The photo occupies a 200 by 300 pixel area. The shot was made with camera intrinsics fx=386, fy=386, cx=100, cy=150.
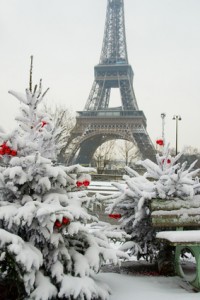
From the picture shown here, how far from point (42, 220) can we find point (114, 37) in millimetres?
64438

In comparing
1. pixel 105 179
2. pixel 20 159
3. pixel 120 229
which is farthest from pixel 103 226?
pixel 105 179

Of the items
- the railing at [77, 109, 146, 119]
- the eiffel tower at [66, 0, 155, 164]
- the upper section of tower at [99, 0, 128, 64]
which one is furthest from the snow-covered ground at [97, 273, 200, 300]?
the upper section of tower at [99, 0, 128, 64]

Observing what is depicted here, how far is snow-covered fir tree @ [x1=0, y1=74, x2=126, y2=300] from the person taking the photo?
3.53 meters

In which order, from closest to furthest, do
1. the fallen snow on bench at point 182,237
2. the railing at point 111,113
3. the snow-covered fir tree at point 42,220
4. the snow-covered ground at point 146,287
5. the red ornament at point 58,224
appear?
the snow-covered fir tree at point 42,220
the red ornament at point 58,224
the snow-covered ground at point 146,287
the fallen snow on bench at point 182,237
the railing at point 111,113

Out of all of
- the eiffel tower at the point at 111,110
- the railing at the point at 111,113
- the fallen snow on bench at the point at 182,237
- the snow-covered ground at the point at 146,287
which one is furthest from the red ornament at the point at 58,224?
the railing at the point at 111,113

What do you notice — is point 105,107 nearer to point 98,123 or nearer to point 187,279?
point 98,123

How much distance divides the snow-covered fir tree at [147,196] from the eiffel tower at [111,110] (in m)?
42.0

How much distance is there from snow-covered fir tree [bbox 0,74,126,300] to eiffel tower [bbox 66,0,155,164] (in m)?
43.2

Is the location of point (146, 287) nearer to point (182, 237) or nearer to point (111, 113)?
point (182, 237)

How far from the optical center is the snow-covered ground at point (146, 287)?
427 cm

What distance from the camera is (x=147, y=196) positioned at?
208 inches

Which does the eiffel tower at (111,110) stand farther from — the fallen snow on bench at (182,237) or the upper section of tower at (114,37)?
the fallen snow on bench at (182,237)

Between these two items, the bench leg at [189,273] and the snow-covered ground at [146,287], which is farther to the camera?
the bench leg at [189,273]

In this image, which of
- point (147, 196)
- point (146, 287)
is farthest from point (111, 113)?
point (146, 287)
